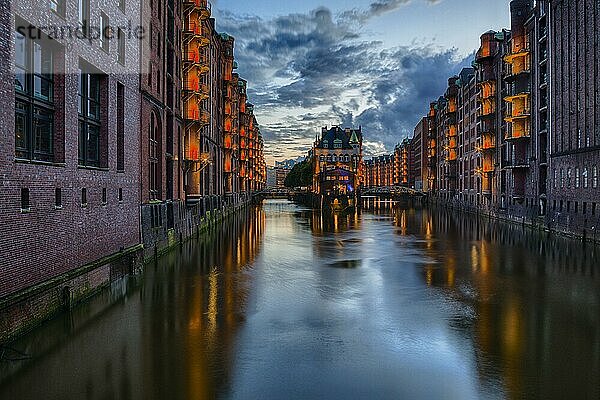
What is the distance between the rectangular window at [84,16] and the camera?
22.6 meters

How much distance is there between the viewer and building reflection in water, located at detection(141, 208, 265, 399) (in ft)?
45.2

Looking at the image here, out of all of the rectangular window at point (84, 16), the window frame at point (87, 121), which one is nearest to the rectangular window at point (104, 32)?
the window frame at point (87, 121)

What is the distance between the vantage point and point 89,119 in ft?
80.4

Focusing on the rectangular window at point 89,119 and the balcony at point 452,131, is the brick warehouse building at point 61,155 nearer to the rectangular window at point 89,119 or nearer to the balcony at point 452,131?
the rectangular window at point 89,119

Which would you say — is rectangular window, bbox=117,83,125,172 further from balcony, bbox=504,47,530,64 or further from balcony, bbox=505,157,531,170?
balcony, bbox=504,47,530,64

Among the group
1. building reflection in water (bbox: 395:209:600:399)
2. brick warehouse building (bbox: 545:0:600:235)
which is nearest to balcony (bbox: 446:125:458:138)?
brick warehouse building (bbox: 545:0:600:235)

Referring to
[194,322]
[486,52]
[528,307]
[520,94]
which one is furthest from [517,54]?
[194,322]

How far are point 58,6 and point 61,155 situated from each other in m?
5.51

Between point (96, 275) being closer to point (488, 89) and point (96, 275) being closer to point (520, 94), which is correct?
point (520, 94)

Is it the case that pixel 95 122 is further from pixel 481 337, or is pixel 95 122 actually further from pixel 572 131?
pixel 572 131

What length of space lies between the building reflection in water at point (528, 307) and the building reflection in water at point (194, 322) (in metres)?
7.24

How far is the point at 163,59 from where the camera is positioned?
128ft

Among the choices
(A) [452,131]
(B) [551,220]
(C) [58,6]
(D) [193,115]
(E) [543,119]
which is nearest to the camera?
(C) [58,6]

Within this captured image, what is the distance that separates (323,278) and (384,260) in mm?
8193
